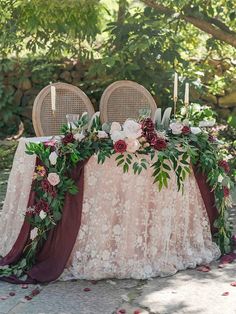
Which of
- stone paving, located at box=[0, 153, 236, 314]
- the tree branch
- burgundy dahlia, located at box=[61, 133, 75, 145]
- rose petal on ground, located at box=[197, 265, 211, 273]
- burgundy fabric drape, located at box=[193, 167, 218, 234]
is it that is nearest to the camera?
stone paving, located at box=[0, 153, 236, 314]

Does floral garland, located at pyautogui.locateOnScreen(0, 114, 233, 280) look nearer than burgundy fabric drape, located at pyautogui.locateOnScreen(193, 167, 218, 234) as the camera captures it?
Yes

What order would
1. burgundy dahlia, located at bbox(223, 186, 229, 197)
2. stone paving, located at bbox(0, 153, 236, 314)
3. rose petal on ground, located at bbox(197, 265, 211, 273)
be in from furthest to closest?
burgundy dahlia, located at bbox(223, 186, 229, 197) < rose petal on ground, located at bbox(197, 265, 211, 273) < stone paving, located at bbox(0, 153, 236, 314)

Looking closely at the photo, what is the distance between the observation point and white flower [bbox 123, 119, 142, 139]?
3.53 m

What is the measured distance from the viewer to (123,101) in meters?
4.39

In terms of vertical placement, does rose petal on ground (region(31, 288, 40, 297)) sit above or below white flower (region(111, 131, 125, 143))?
below

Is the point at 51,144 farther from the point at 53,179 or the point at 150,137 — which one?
the point at 150,137

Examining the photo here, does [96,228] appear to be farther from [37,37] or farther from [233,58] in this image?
[233,58]

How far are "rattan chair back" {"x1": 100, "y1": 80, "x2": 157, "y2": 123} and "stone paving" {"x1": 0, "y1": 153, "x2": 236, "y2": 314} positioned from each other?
1.27 meters

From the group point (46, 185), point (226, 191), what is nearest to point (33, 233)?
point (46, 185)

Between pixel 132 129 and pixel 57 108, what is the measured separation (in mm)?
944

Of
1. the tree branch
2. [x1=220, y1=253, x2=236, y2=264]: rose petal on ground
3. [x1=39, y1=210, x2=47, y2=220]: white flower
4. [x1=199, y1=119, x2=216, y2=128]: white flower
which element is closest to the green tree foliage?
the tree branch

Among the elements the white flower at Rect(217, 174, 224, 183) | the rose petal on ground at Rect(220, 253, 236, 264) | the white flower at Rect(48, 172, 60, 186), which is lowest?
the rose petal on ground at Rect(220, 253, 236, 264)

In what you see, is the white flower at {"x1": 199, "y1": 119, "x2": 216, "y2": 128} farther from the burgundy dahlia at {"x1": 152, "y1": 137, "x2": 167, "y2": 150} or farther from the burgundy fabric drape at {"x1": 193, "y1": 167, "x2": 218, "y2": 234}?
the burgundy dahlia at {"x1": 152, "y1": 137, "x2": 167, "y2": 150}

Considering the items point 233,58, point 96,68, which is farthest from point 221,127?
point 96,68
